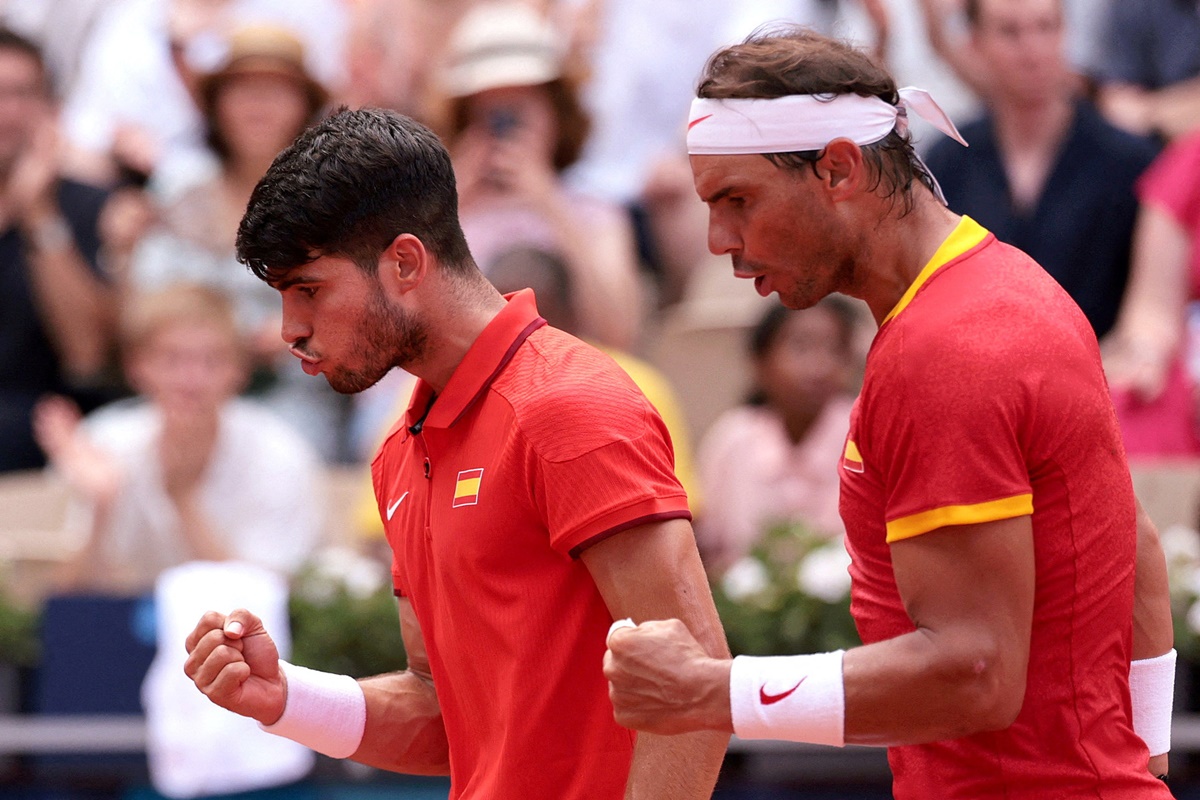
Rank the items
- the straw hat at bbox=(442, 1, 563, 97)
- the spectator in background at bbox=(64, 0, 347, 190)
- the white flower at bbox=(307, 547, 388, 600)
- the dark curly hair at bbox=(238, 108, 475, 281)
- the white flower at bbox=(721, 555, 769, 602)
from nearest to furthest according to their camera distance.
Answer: the dark curly hair at bbox=(238, 108, 475, 281)
the white flower at bbox=(721, 555, 769, 602)
the white flower at bbox=(307, 547, 388, 600)
the straw hat at bbox=(442, 1, 563, 97)
the spectator in background at bbox=(64, 0, 347, 190)

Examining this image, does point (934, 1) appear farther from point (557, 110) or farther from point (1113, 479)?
point (1113, 479)

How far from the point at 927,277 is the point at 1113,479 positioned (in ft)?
1.24

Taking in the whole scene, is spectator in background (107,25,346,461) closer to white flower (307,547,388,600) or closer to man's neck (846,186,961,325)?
white flower (307,547,388,600)

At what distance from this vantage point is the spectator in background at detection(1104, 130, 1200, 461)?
5898 millimetres

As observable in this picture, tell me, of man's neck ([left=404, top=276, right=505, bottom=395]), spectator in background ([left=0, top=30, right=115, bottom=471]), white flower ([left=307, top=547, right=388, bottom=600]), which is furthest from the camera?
spectator in background ([left=0, top=30, right=115, bottom=471])

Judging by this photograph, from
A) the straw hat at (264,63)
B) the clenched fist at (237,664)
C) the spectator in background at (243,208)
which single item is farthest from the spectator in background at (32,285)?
the clenched fist at (237,664)

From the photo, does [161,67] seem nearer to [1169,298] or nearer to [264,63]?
[264,63]

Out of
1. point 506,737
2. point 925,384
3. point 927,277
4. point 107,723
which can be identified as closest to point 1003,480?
point 925,384

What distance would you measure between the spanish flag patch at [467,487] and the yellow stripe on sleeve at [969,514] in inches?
26.5

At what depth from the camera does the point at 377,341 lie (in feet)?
8.60

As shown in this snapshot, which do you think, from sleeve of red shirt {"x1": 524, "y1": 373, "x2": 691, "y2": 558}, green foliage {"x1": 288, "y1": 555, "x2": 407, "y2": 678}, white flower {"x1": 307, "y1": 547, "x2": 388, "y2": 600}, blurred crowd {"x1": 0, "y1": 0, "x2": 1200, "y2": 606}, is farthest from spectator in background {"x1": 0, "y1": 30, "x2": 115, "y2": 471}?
sleeve of red shirt {"x1": 524, "y1": 373, "x2": 691, "y2": 558}

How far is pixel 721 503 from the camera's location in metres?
6.11

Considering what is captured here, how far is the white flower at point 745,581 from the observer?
5070mm

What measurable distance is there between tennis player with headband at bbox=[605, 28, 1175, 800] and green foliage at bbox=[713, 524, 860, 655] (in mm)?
2290
